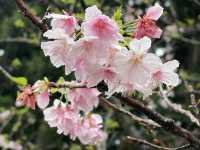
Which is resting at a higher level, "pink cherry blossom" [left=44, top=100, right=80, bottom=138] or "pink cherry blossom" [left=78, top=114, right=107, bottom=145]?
"pink cherry blossom" [left=44, top=100, right=80, bottom=138]

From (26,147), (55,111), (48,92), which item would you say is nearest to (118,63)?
(48,92)

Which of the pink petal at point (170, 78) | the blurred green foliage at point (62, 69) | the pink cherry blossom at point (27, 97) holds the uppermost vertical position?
the pink petal at point (170, 78)

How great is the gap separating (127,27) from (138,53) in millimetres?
166

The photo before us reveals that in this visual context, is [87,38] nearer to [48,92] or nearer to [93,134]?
[48,92]

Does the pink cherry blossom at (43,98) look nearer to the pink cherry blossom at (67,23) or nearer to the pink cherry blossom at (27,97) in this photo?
the pink cherry blossom at (27,97)

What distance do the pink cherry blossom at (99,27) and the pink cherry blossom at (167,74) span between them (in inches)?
8.2

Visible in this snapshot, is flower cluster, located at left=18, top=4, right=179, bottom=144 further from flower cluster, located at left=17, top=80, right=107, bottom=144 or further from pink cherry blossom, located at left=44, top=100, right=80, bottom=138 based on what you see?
pink cherry blossom, located at left=44, top=100, right=80, bottom=138

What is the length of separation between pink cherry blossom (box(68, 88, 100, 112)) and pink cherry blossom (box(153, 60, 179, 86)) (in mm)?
401

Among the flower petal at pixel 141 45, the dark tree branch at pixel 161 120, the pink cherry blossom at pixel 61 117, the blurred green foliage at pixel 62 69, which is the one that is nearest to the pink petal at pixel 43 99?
the pink cherry blossom at pixel 61 117

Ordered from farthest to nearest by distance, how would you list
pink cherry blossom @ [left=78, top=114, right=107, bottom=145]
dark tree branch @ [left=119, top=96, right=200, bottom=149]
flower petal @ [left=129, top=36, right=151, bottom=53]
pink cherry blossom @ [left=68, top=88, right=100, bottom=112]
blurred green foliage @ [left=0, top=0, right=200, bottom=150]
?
blurred green foliage @ [left=0, top=0, right=200, bottom=150] < pink cherry blossom @ [left=78, top=114, right=107, bottom=145] < pink cherry blossom @ [left=68, top=88, right=100, bottom=112] < dark tree branch @ [left=119, top=96, right=200, bottom=149] < flower petal @ [left=129, top=36, right=151, bottom=53]

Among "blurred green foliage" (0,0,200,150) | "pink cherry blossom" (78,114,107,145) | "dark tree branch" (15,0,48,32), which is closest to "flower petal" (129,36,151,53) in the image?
"dark tree branch" (15,0,48,32)

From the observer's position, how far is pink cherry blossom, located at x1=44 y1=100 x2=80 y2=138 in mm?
2215

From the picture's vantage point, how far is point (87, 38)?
1517mm

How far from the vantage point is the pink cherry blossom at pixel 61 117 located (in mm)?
2215
